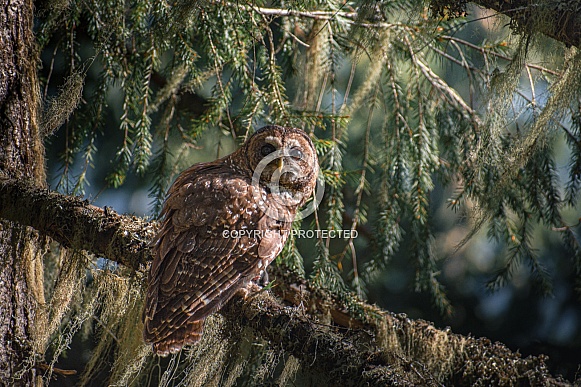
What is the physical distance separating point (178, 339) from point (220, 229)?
26 centimetres

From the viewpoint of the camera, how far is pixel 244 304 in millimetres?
1279

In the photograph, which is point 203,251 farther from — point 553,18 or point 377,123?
point 377,123

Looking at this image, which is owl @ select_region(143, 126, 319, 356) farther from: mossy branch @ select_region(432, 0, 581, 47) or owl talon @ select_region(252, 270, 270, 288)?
mossy branch @ select_region(432, 0, 581, 47)

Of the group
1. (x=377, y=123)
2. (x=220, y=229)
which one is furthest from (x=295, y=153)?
(x=377, y=123)

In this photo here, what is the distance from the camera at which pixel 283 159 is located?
4.48 ft

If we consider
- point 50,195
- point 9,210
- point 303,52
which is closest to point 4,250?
point 9,210

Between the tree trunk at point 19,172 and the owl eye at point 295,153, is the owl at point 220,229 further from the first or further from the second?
the tree trunk at point 19,172

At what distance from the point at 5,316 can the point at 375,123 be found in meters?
1.58

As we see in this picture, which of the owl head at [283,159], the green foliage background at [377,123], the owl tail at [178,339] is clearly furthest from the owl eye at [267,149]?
the owl tail at [178,339]

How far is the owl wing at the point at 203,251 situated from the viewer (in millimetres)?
1229

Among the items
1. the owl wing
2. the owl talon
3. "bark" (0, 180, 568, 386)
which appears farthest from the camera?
the owl talon

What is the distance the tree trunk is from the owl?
0.49 metres

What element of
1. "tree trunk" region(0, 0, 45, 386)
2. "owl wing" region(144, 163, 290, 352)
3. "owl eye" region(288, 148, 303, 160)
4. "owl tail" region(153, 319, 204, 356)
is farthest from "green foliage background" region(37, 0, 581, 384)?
"owl tail" region(153, 319, 204, 356)

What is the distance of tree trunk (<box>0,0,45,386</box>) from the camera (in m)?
1.53
